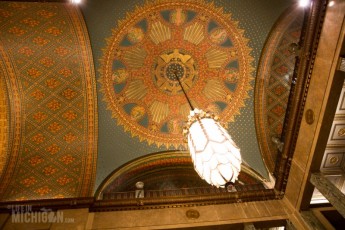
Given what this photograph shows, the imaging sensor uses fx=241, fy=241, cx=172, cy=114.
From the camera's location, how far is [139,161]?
7.04m

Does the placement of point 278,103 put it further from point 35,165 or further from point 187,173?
point 35,165

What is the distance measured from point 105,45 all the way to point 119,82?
1.06m

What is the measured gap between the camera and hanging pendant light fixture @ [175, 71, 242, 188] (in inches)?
133

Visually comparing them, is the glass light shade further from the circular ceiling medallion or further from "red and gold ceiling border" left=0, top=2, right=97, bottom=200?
"red and gold ceiling border" left=0, top=2, right=97, bottom=200

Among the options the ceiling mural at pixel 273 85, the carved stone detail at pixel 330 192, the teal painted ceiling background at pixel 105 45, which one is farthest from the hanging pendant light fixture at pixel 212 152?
the ceiling mural at pixel 273 85

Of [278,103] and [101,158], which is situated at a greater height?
[278,103]

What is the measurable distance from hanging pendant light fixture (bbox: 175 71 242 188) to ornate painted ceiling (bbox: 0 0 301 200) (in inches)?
110

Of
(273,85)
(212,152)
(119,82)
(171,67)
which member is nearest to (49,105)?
(119,82)

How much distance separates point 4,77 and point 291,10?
276 inches

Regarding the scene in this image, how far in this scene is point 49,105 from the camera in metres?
6.32

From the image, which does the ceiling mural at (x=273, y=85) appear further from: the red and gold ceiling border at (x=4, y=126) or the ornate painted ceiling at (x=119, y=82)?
the red and gold ceiling border at (x=4, y=126)

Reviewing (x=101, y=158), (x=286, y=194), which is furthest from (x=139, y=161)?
(x=286, y=194)

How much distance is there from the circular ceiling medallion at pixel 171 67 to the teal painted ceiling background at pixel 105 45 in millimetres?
167

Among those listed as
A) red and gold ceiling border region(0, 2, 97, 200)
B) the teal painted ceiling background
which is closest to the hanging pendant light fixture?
the teal painted ceiling background
